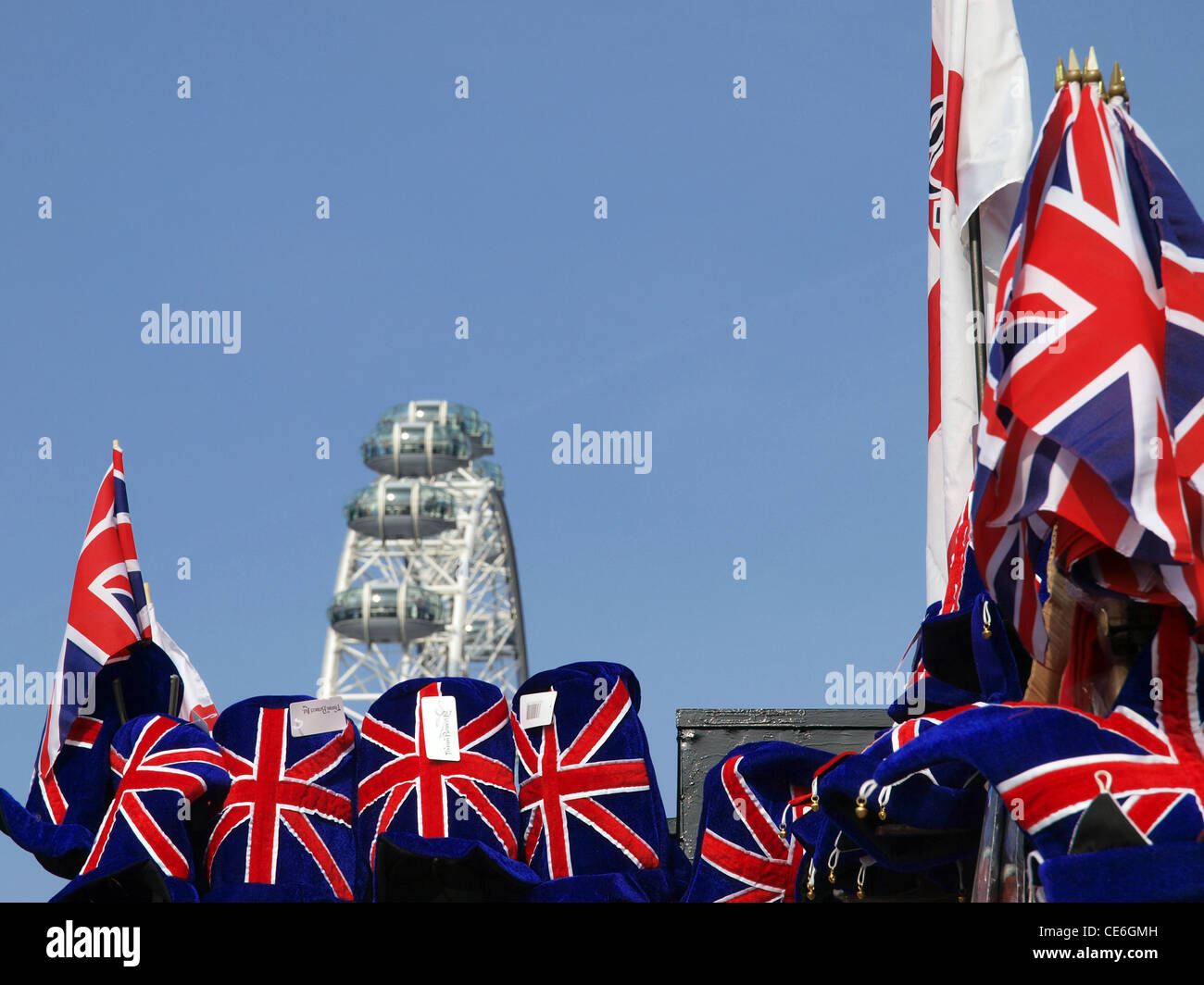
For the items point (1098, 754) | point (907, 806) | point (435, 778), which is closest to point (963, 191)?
point (435, 778)

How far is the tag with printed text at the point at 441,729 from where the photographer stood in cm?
500

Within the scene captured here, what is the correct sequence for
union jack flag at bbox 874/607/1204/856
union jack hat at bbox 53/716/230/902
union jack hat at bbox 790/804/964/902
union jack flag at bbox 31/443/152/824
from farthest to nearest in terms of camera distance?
union jack flag at bbox 31/443/152/824
union jack hat at bbox 53/716/230/902
union jack hat at bbox 790/804/964/902
union jack flag at bbox 874/607/1204/856

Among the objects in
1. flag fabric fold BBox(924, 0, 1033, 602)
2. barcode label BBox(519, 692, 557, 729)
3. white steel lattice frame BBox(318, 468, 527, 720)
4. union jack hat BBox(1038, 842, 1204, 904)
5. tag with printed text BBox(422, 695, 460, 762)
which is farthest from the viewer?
white steel lattice frame BBox(318, 468, 527, 720)

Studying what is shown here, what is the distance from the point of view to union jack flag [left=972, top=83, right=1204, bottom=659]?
3.46 meters

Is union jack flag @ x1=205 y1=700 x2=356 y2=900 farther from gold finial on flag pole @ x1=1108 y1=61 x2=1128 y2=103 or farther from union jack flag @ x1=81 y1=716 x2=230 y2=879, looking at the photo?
gold finial on flag pole @ x1=1108 y1=61 x2=1128 y2=103

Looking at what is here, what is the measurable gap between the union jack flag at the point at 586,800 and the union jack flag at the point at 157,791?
0.90 metres

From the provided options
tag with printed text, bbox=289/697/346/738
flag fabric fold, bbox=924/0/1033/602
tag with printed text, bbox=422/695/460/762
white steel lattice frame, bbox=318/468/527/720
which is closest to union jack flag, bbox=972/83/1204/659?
tag with printed text, bbox=422/695/460/762

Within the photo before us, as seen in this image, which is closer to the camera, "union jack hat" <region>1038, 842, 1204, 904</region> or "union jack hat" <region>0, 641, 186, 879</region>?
"union jack hat" <region>1038, 842, 1204, 904</region>

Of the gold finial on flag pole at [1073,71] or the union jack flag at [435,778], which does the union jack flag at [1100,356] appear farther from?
the union jack flag at [435,778]

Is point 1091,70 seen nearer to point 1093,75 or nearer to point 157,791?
point 1093,75

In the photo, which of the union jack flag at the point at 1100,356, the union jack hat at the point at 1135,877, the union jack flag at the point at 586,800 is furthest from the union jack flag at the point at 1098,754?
the union jack flag at the point at 586,800
